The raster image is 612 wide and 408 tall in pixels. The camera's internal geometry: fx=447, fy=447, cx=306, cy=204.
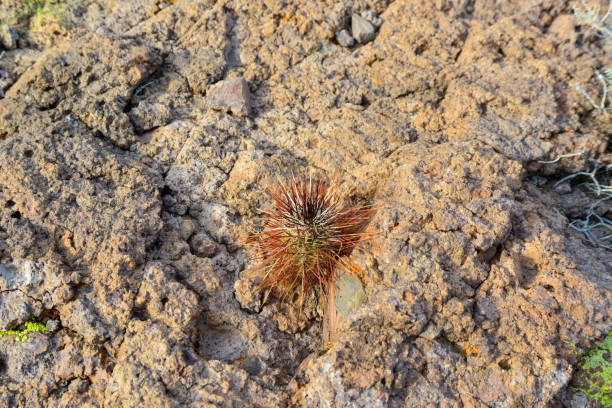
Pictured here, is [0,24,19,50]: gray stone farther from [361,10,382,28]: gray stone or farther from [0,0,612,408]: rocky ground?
[361,10,382,28]: gray stone

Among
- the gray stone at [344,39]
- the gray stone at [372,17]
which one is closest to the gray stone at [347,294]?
the gray stone at [344,39]

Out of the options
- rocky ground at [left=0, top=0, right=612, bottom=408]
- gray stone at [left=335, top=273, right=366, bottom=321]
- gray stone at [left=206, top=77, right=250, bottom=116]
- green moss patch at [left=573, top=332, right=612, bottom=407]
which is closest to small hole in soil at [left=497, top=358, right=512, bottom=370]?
rocky ground at [left=0, top=0, right=612, bottom=408]

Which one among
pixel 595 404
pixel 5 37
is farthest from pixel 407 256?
pixel 5 37

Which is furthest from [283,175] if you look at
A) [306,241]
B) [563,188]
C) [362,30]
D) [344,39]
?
[563,188]

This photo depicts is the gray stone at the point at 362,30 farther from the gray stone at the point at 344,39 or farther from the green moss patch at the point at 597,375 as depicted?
the green moss patch at the point at 597,375

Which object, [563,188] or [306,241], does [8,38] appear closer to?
[306,241]

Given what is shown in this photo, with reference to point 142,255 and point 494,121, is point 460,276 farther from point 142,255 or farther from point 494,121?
point 142,255
